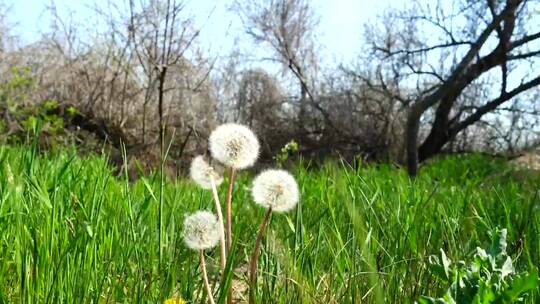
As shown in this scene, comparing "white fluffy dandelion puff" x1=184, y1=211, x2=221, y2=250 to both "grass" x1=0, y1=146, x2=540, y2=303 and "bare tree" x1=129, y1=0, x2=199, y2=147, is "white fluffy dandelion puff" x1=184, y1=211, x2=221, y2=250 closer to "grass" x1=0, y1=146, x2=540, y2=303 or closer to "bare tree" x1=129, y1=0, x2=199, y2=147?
"grass" x1=0, y1=146, x2=540, y2=303

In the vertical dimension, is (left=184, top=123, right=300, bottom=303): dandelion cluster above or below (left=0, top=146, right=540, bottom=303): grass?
above

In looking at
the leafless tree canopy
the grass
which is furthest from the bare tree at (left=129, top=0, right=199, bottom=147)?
the grass

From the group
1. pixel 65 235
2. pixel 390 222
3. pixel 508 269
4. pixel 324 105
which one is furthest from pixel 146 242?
pixel 324 105

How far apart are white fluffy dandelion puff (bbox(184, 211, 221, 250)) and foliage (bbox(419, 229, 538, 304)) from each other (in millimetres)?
458

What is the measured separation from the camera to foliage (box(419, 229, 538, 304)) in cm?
99

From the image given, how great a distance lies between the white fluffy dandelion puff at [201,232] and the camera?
123 cm

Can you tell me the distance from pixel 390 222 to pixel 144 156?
7437mm

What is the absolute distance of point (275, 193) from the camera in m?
1.21

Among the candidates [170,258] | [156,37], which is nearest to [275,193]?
[170,258]

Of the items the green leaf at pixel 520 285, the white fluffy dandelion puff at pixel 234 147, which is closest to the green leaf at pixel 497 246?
the green leaf at pixel 520 285

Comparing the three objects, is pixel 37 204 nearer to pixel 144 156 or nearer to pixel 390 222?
pixel 390 222

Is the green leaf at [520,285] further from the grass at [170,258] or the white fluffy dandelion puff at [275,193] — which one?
the white fluffy dandelion puff at [275,193]

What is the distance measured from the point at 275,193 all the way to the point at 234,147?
150 mm

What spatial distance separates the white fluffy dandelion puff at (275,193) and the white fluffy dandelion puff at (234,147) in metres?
0.07
